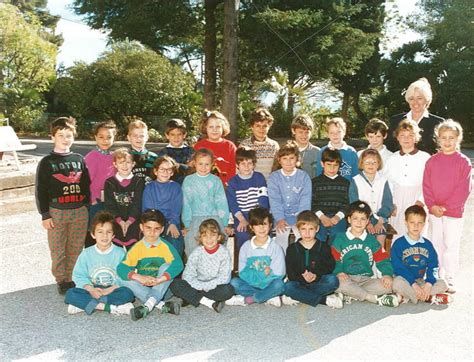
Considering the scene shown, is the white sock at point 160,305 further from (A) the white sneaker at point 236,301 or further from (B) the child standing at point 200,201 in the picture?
(B) the child standing at point 200,201

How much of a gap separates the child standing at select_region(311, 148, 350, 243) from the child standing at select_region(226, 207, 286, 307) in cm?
61

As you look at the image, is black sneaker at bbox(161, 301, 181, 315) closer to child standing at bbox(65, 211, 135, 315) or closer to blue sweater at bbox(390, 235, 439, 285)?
child standing at bbox(65, 211, 135, 315)

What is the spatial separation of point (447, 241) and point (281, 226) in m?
1.61

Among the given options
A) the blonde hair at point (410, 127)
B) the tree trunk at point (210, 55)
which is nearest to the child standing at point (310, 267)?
the blonde hair at point (410, 127)

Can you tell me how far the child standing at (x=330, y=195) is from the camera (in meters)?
4.99

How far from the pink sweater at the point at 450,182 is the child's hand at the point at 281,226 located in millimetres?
1421

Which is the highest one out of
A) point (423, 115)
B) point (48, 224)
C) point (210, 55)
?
point (210, 55)

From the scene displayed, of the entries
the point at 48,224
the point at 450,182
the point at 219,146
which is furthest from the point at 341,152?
the point at 48,224

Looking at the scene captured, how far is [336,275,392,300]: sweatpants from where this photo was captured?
446 cm

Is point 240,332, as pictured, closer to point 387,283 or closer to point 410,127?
point 387,283

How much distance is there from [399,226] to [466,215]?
4.11 metres

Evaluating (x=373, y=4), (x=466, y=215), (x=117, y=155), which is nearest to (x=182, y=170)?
(x=117, y=155)

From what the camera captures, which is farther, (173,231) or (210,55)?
(210,55)

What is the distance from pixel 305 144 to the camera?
5395 mm
